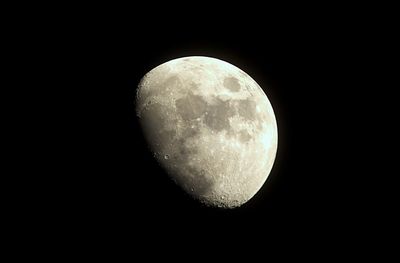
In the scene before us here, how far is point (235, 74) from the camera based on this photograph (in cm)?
451

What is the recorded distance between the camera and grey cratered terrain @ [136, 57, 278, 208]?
3924mm

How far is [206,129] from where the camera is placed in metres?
3.92

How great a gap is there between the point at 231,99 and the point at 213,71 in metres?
0.41

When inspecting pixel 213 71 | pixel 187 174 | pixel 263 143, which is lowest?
pixel 187 174

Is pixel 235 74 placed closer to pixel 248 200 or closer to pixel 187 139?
pixel 187 139

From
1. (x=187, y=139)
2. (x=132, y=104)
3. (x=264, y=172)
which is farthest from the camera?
(x=264, y=172)

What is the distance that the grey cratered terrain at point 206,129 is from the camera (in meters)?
3.92

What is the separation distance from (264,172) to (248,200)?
0.38 m

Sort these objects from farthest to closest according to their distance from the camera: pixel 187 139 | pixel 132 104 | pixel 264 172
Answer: pixel 264 172 → pixel 132 104 → pixel 187 139

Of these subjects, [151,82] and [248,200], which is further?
[248,200]

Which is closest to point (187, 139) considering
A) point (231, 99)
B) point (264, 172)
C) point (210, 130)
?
point (210, 130)

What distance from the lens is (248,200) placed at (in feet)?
14.9

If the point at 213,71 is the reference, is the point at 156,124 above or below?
below

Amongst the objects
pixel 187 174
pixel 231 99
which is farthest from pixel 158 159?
pixel 231 99
